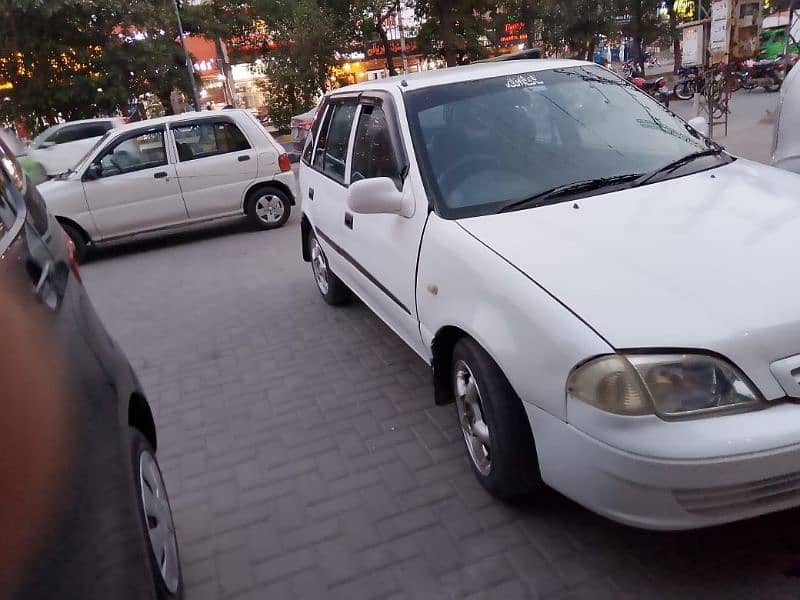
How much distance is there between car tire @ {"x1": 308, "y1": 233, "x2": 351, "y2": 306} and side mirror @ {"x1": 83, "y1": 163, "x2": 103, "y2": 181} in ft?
14.6

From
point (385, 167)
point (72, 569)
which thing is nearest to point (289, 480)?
point (385, 167)

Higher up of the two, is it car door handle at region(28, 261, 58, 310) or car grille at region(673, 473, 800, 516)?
car door handle at region(28, 261, 58, 310)

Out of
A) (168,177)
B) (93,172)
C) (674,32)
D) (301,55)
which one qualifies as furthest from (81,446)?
(674,32)

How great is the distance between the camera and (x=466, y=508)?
3059mm

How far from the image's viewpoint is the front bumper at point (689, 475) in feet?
6.95

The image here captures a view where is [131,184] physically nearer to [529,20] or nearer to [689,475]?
[689,475]

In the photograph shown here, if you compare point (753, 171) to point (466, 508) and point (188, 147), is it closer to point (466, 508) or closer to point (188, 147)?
point (466, 508)

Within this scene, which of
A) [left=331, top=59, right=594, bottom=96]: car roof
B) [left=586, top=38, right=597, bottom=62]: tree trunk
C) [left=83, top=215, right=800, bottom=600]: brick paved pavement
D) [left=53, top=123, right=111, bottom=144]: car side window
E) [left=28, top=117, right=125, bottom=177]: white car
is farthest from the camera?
[left=586, top=38, right=597, bottom=62]: tree trunk

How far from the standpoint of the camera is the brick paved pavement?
8.52 feet

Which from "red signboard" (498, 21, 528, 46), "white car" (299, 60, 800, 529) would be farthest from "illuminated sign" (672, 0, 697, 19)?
"white car" (299, 60, 800, 529)

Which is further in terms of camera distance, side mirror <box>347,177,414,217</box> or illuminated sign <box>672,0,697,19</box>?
illuminated sign <box>672,0,697,19</box>

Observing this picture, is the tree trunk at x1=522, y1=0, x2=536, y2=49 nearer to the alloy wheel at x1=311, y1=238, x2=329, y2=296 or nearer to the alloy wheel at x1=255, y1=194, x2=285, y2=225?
the alloy wheel at x1=255, y1=194, x2=285, y2=225

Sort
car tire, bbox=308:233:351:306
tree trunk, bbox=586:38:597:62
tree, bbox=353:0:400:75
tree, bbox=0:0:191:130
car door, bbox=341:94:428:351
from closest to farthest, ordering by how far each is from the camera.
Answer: car door, bbox=341:94:428:351 → car tire, bbox=308:233:351:306 → tree, bbox=0:0:191:130 → tree, bbox=353:0:400:75 → tree trunk, bbox=586:38:597:62

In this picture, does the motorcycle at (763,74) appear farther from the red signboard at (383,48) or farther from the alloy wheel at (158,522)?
the alloy wheel at (158,522)
